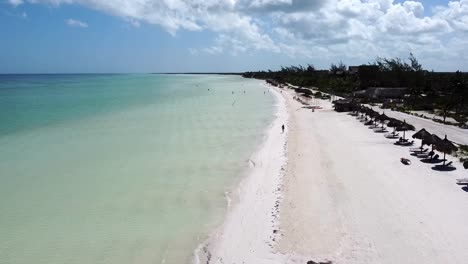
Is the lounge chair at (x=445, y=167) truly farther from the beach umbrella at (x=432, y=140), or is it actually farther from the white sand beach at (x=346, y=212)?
the beach umbrella at (x=432, y=140)

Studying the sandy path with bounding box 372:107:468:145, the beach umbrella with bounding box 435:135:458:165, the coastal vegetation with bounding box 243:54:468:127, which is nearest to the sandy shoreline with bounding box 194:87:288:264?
the beach umbrella with bounding box 435:135:458:165

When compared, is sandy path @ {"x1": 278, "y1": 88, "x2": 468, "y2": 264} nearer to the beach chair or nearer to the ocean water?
the beach chair

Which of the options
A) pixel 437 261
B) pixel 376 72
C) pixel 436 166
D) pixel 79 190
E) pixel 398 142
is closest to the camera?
pixel 437 261

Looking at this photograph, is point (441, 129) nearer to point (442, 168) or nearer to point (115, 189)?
point (442, 168)

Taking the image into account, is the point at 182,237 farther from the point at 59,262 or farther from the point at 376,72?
the point at 376,72

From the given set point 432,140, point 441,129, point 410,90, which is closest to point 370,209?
point 432,140

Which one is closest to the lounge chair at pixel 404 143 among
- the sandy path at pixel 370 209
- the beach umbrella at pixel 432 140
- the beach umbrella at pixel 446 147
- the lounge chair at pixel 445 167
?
the sandy path at pixel 370 209

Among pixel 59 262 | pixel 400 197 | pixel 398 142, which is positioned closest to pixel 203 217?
pixel 59 262
